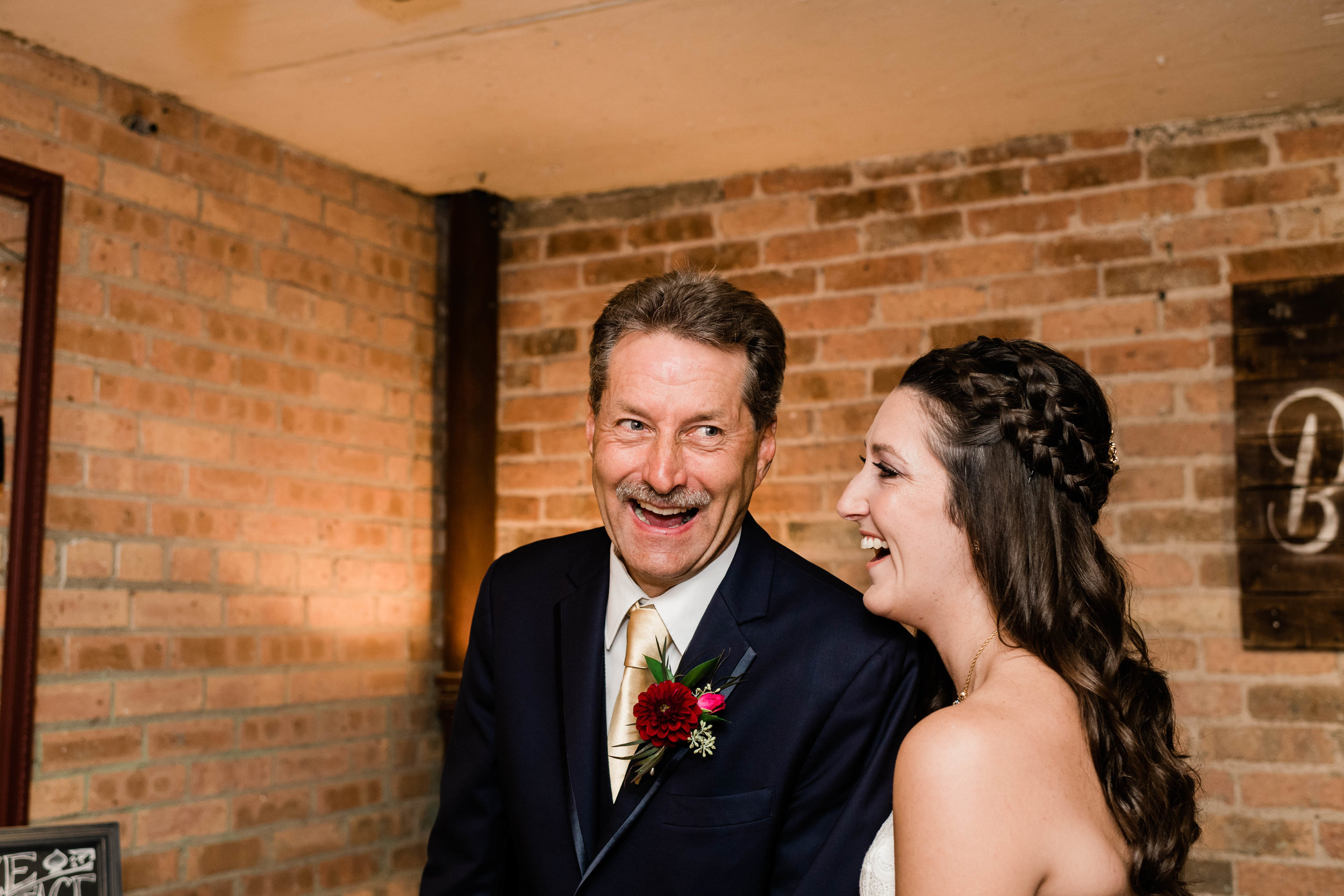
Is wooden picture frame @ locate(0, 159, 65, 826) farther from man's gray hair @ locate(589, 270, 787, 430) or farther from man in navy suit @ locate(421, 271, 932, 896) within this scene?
man's gray hair @ locate(589, 270, 787, 430)

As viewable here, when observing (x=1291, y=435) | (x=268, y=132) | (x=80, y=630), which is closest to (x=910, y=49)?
(x=1291, y=435)

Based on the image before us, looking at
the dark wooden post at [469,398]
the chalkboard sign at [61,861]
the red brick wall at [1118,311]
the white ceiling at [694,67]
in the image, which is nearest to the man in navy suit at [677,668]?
the chalkboard sign at [61,861]

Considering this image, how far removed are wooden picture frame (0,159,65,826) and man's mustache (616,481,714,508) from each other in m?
1.66

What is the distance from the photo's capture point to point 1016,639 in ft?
5.90

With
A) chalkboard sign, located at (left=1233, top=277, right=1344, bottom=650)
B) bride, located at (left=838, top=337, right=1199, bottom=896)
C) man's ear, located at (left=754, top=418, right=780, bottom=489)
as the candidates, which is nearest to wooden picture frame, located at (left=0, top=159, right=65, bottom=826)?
man's ear, located at (left=754, top=418, right=780, bottom=489)

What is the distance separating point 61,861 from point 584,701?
1.43 meters

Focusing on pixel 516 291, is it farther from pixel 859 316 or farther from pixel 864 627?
pixel 864 627

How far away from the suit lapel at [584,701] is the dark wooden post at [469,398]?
1.97 meters

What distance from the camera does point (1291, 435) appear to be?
10.7ft

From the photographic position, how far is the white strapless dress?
1.76 m

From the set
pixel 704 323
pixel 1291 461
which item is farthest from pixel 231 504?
pixel 1291 461

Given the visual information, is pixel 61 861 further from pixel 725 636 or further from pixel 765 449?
pixel 765 449

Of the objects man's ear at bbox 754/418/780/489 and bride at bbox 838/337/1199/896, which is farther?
man's ear at bbox 754/418/780/489

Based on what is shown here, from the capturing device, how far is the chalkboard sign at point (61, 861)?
8.41 ft
